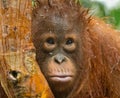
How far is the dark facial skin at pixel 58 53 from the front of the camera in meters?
2.99

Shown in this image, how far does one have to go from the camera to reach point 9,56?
75.2 inches

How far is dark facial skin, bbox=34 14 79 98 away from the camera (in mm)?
2994

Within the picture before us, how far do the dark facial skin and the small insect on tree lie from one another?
98cm

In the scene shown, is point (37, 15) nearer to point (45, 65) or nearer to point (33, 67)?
point (45, 65)

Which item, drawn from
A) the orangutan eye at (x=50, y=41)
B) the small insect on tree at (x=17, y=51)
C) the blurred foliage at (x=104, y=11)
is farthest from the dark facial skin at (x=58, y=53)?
the blurred foliage at (x=104, y=11)

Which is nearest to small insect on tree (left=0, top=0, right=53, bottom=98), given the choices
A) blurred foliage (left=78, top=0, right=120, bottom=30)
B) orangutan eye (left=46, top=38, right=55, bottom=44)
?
orangutan eye (left=46, top=38, right=55, bottom=44)

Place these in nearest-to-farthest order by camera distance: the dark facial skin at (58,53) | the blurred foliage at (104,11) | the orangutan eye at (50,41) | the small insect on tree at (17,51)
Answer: the small insect on tree at (17,51) → the dark facial skin at (58,53) → the orangutan eye at (50,41) → the blurred foliage at (104,11)

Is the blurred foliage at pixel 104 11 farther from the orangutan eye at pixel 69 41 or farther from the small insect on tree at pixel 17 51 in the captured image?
the small insect on tree at pixel 17 51

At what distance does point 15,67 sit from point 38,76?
16 centimetres

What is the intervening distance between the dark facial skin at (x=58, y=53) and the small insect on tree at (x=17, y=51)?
978 millimetres

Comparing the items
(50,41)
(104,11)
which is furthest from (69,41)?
(104,11)

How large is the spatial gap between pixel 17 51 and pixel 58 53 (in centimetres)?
120

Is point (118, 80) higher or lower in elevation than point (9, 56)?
lower

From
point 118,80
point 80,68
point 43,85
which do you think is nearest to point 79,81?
point 80,68
